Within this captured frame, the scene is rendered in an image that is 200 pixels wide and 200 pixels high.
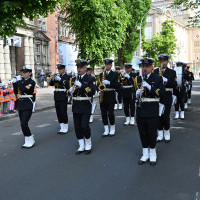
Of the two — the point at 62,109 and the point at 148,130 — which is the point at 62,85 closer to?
the point at 62,109

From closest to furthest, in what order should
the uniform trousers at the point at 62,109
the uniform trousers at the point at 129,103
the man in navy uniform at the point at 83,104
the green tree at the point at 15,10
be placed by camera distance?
the man in navy uniform at the point at 83,104 → the uniform trousers at the point at 62,109 → the uniform trousers at the point at 129,103 → the green tree at the point at 15,10

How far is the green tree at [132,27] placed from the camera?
35.5 m

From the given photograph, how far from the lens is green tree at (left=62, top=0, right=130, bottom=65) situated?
20.5 metres

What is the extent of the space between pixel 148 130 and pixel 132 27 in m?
32.7

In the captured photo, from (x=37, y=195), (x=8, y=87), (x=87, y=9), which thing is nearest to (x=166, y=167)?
(x=37, y=195)

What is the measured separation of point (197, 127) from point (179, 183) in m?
5.08

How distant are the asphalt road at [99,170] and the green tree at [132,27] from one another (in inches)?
1146

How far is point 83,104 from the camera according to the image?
6.45 m

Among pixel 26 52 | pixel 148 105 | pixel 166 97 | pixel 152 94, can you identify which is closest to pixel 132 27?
pixel 26 52

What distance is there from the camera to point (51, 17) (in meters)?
36.5

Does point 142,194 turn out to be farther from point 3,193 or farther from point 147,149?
point 3,193

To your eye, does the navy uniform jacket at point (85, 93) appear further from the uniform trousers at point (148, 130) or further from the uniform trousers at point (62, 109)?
the uniform trousers at point (62, 109)

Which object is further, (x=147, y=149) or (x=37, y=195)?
(x=147, y=149)

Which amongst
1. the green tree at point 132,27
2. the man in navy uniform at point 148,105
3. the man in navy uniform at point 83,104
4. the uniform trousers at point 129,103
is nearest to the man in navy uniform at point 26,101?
the man in navy uniform at point 83,104
